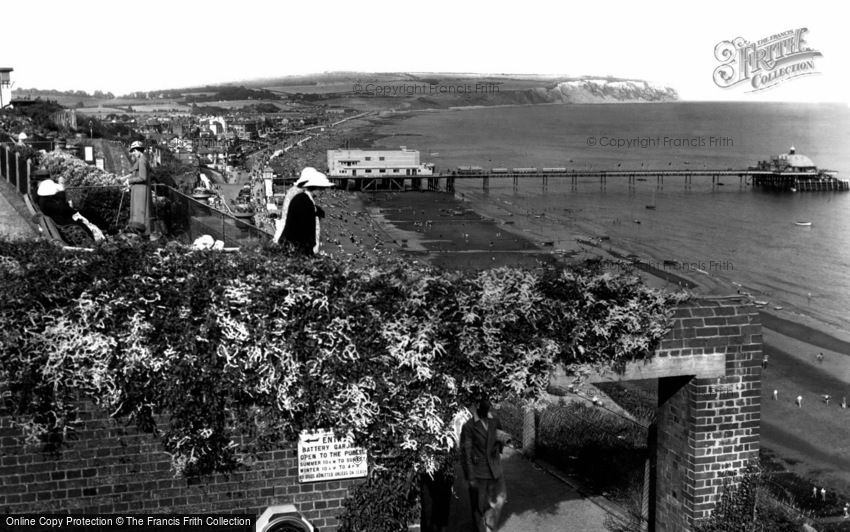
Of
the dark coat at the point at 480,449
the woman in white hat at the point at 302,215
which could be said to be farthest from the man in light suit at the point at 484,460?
the woman in white hat at the point at 302,215

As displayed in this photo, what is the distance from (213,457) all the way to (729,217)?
69104mm

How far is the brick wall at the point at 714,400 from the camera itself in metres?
7.71

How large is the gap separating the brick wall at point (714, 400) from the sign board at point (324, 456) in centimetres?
286

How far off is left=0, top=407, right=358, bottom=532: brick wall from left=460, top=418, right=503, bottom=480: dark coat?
1160 millimetres

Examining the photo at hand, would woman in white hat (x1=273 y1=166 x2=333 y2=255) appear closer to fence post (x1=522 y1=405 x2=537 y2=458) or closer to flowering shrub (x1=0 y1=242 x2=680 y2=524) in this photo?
flowering shrub (x1=0 y1=242 x2=680 y2=524)

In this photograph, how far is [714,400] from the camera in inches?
308

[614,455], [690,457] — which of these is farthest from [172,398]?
[614,455]

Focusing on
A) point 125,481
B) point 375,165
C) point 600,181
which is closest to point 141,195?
point 125,481

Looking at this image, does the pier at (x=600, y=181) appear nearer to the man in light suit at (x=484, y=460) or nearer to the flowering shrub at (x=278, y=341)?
the flowering shrub at (x=278, y=341)

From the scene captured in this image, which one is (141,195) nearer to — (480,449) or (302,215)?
(302,215)

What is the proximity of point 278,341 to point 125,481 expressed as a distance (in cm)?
158

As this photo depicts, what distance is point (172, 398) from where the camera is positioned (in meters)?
6.52

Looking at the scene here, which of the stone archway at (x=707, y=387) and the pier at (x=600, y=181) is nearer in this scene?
the stone archway at (x=707, y=387)

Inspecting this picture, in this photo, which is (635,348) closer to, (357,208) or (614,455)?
(614,455)
